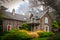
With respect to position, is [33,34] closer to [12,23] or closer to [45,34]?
[45,34]

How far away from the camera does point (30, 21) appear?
13.9m

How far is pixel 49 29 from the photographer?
14.0 meters

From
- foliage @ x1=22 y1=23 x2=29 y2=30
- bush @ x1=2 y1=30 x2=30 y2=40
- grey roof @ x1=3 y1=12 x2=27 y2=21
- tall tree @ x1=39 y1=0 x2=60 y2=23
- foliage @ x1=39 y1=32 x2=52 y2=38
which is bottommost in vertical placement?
foliage @ x1=39 y1=32 x2=52 y2=38

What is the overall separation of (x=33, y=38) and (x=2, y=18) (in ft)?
7.73

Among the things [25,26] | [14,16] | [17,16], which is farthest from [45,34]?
[14,16]

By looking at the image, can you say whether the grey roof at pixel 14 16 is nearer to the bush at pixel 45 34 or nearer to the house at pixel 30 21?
the house at pixel 30 21

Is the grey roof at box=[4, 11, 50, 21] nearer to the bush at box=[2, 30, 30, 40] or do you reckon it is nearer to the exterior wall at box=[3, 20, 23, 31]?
the exterior wall at box=[3, 20, 23, 31]

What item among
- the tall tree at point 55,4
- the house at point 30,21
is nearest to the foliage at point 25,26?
the house at point 30,21

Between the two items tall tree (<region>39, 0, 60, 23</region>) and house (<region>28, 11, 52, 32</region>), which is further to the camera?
house (<region>28, 11, 52, 32</region>)

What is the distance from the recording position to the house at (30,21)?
44.5 feet

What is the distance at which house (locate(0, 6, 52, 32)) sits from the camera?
534 inches

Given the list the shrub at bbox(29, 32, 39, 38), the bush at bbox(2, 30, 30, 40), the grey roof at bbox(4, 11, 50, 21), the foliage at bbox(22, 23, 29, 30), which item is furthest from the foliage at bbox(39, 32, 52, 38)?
A: the bush at bbox(2, 30, 30, 40)

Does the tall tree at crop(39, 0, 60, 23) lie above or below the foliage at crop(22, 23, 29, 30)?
above

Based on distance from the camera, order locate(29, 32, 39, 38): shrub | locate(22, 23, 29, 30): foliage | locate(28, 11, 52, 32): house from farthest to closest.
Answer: locate(28, 11, 52, 32): house
locate(22, 23, 29, 30): foliage
locate(29, 32, 39, 38): shrub
